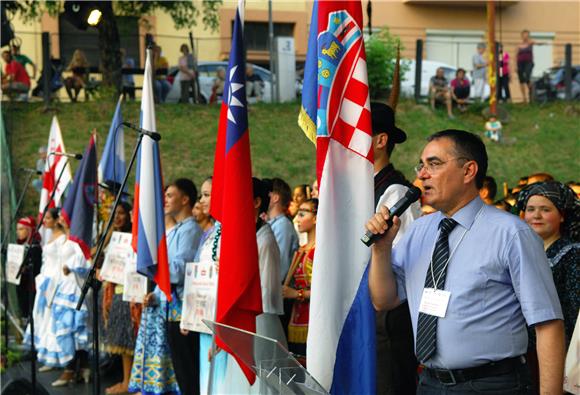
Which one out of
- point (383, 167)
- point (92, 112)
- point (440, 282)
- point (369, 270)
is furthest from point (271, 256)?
point (92, 112)

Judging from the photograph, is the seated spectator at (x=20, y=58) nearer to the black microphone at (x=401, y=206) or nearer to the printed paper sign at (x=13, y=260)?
the printed paper sign at (x=13, y=260)

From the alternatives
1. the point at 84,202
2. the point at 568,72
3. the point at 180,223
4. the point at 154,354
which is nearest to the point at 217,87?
the point at 568,72

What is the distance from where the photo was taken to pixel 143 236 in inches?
275

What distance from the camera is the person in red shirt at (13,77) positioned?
17969 millimetres

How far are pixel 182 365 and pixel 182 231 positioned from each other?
40.7 inches

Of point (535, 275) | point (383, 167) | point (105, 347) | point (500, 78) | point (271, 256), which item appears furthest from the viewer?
point (500, 78)

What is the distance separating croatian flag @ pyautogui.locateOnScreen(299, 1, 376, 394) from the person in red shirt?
47.6 feet

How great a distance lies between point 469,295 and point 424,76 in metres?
17.9

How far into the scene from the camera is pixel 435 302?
12.2 ft

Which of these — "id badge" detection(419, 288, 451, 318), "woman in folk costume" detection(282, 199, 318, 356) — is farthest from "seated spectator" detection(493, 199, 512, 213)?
"id badge" detection(419, 288, 451, 318)

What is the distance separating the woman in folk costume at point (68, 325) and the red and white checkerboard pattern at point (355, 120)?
5.39 m

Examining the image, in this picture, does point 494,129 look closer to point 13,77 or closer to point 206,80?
point 206,80

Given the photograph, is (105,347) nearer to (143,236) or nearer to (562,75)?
(143,236)

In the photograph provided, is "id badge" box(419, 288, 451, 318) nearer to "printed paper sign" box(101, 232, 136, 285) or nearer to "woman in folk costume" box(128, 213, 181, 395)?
"woman in folk costume" box(128, 213, 181, 395)
